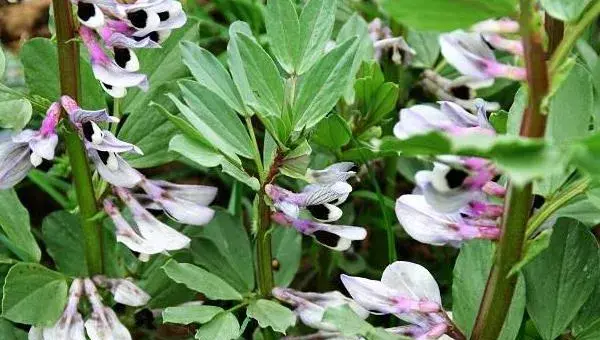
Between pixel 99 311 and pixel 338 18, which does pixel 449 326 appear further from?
pixel 338 18

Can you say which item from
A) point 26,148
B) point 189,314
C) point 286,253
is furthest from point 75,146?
point 286,253

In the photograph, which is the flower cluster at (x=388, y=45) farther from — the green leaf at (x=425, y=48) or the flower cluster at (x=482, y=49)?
the flower cluster at (x=482, y=49)

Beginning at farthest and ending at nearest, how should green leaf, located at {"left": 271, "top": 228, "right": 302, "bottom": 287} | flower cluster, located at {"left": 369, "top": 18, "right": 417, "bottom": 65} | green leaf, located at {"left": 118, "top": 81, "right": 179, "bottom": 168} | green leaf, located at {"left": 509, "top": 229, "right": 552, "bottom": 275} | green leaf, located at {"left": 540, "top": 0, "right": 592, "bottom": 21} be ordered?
1. flower cluster, located at {"left": 369, "top": 18, "right": 417, "bottom": 65}
2. green leaf, located at {"left": 271, "top": 228, "right": 302, "bottom": 287}
3. green leaf, located at {"left": 118, "top": 81, "right": 179, "bottom": 168}
4. green leaf, located at {"left": 509, "top": 229, "right": 552, "bottom": 275}
5. green leaf, located at {"left": 540, "top": 0, "right": 592, "bottom": 21}

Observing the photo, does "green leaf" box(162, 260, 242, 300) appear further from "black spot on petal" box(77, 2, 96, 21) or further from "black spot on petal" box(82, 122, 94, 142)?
"black spot on petal" box(77, 2, 96, 21)

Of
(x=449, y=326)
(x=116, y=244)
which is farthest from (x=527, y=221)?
(x=116, y=244)

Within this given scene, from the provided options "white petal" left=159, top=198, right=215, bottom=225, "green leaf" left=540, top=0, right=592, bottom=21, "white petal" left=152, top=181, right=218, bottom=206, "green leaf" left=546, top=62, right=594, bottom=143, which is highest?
"green leaf" left=540, top=0, right=592, bottom=21

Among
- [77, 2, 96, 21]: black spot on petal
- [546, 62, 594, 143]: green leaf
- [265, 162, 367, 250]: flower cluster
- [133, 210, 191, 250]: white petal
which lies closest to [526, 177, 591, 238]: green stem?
[546, 62, 594, 143]: green leaf

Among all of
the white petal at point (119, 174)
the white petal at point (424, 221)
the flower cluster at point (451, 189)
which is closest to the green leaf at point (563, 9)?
the flower cluster at point (451, 189)
